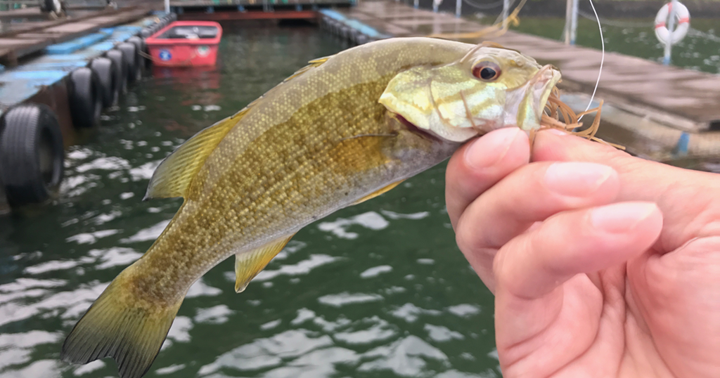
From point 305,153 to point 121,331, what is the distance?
39.1 inches

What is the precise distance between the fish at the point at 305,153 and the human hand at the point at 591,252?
0.49ft

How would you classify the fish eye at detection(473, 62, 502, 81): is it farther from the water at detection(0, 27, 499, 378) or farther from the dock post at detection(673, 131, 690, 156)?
the dock post at detection(673, 131, 690, 156)

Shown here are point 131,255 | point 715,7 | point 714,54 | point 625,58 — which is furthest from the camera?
point 715,7

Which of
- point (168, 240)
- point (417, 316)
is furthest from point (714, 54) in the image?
point (168, 240)

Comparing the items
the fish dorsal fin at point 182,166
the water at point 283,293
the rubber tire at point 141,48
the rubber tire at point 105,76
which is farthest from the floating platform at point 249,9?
the fish dorsal fin at point 182,166

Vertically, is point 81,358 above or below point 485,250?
below

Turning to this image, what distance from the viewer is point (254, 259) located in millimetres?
1958

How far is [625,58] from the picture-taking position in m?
10.4

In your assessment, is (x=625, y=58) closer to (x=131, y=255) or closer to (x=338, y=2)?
(x=131, y=255)

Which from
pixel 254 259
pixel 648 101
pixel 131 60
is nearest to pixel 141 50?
pixel 131 60

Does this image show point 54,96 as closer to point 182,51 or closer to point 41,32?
point 41,32

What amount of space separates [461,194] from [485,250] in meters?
0.23

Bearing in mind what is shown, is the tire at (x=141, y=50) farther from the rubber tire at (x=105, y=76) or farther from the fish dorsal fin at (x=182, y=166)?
the fish dorsal fin at (x=182, y=166)

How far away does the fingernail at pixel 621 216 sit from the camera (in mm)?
1127
